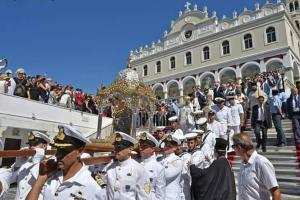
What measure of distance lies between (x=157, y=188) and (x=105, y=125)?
42.3 feet

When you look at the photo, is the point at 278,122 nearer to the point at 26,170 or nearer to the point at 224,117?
the point at 224,117

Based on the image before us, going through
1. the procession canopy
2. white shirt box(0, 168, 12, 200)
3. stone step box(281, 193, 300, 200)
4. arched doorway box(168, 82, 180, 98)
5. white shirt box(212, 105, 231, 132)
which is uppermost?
arched doorway box(168, 82, 180, 98)

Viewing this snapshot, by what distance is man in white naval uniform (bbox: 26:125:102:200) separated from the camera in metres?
2.32

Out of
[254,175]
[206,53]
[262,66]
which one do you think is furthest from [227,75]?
[254,175]

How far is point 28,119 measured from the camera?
1343cm

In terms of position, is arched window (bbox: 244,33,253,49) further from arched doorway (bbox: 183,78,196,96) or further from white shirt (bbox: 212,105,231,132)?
white shirt (bbox: 212,105,231,132)

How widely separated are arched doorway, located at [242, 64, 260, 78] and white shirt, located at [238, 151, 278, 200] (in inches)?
1131

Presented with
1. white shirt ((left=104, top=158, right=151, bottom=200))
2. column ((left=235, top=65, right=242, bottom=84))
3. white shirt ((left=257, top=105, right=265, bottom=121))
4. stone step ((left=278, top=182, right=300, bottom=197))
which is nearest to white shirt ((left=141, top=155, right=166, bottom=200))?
white shirt ((left=104, top=158, right=151, bottom=200))

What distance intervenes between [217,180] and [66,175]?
2479mm

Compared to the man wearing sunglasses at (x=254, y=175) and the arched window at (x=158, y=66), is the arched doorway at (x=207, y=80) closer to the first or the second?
the arched window at (x=158, y=66)

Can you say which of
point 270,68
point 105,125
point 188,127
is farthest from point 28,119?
point 270,68

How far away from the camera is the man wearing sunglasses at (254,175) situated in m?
3.13

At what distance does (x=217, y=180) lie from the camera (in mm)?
4055

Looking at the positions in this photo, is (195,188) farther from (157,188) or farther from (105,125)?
(105,125)
